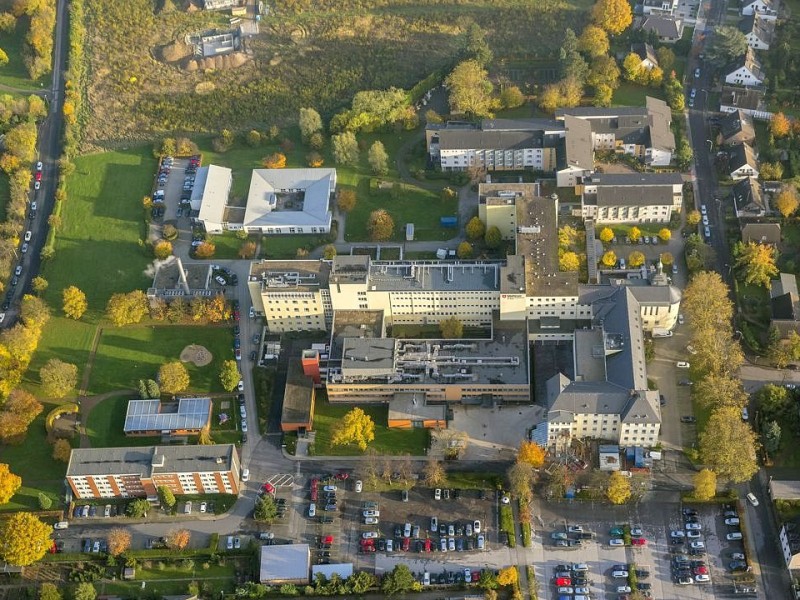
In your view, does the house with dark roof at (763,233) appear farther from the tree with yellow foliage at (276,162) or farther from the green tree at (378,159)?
the tree with yellow foliage at (276,162)

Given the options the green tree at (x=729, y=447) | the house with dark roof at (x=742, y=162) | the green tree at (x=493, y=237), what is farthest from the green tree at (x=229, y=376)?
the house with dark roof at (x=742, y=162)

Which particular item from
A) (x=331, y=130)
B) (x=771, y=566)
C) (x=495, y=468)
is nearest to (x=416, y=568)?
(x=495, y=468)

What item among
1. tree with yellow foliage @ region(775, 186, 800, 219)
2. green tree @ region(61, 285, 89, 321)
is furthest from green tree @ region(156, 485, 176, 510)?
tree with yellow foliage @ region(775, 186, 800, 219)

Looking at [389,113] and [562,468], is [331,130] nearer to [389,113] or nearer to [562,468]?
[389,113]

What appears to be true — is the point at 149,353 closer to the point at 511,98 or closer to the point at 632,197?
the point at 632,197

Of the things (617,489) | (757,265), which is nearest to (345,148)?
(757,265)

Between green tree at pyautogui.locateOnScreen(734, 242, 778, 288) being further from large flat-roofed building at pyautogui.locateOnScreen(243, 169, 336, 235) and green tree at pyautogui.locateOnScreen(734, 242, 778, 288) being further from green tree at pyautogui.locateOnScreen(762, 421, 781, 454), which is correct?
large flat-roofed building at pyautogui.locateOnScreen(243, 169, 336, 235)
